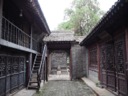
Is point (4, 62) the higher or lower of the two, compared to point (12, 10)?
lower

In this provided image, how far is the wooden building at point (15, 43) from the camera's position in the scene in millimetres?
7180

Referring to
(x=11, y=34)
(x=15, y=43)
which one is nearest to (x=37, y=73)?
(x=15, y=43)

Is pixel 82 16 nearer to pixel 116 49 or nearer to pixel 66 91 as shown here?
pixel 66 91

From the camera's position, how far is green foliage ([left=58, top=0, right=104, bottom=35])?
98.7ft

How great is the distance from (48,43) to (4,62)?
27.6ft

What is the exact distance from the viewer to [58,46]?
16.8 metres

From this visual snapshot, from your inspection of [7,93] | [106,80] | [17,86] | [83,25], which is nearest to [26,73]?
[17,86]

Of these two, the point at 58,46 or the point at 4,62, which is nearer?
the point at 4,62

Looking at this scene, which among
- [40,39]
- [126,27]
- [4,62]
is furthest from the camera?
[40,39]

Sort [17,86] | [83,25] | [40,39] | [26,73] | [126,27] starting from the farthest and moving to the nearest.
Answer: [83,25] < [40,39] < [26,73] < [17,86] < [126,27]

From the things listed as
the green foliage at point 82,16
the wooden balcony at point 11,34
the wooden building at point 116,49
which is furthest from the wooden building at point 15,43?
the green foliage at point 82,16

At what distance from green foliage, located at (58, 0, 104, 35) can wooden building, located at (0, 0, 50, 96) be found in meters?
18.8

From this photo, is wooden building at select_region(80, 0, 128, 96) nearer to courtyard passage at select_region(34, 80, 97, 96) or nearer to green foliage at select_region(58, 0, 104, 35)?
courtyard passage at select_region(34, 80, 97, 96)

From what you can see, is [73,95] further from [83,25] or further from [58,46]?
[83,25]
